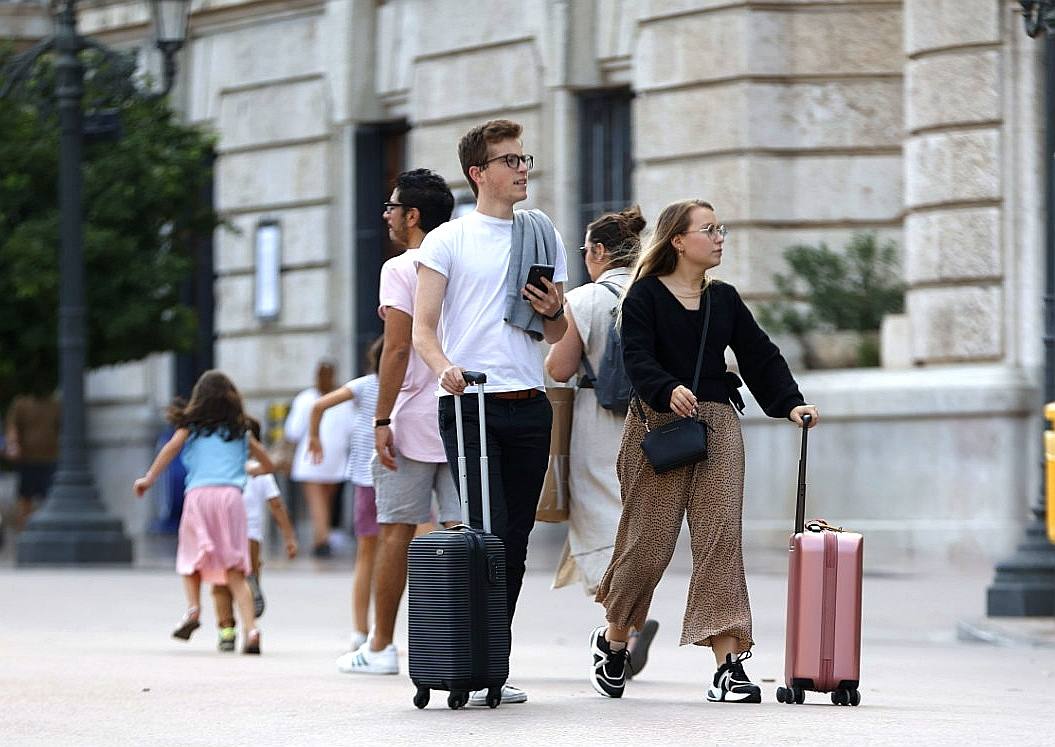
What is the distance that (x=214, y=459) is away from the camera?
1230cm

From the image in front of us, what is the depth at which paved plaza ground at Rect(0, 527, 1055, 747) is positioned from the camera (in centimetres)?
781

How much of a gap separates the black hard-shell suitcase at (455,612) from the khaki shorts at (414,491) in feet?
4.63

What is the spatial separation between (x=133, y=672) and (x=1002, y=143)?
913 centimetres

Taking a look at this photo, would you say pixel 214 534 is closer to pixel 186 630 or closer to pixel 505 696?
pixel 186 630

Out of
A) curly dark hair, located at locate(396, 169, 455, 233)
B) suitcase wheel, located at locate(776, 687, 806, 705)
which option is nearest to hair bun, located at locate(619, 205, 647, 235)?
curly dark hair, located at locate(396, 169, 455, 233)

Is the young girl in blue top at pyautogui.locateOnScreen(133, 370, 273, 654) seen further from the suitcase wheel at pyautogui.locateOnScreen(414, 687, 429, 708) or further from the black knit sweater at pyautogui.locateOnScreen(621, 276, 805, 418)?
the black knit sweater at pyautogui.locateOnScreen(621, 276, 805, 418)

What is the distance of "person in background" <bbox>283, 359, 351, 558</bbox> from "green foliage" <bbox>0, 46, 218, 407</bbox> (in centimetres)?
125

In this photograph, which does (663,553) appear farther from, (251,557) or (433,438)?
(251,557)

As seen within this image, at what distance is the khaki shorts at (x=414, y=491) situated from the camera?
32.1 ft

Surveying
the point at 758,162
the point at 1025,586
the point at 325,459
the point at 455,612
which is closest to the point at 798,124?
the point at 758,162

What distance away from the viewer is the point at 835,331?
62.9 feet

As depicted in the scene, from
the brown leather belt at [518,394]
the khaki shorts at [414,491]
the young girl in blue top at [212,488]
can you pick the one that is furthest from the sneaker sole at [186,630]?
the brown leather belt at [518,394]

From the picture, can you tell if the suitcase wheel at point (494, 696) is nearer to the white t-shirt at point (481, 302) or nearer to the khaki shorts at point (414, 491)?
the white t-shirt at point (481, 302)

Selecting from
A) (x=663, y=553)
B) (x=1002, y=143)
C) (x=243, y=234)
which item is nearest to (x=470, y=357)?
(x=663, y=553)
